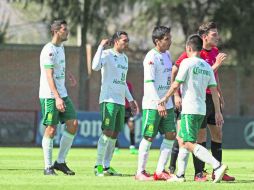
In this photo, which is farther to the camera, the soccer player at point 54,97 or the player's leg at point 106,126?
the player's leg at point 106,126

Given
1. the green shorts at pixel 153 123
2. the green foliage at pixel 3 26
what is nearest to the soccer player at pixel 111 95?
the green shorts at pixel 153 123

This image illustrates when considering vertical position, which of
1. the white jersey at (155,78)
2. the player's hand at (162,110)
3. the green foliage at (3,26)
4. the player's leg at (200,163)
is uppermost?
the green foliage at (3,26)

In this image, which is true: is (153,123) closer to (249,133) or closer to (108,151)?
(108,151)

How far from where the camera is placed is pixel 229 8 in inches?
1475

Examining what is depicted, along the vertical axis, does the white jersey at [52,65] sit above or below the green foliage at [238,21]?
below

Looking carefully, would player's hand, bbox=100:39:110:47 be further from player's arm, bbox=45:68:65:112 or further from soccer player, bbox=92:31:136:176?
player's arm, bbox=45:68:65:112

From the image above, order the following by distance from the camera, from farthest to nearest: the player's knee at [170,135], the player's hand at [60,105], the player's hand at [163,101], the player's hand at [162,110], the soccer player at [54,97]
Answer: the soccer player at [54,97] → the player's hand at [60,105] → the player's knee at [170,135] → the player's hand at [162,110] → the player's hand at [163,101]

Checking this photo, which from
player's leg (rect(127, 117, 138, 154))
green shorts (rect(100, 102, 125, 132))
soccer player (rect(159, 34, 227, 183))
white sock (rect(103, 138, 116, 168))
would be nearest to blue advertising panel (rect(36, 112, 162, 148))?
player's leg (rect(127, 117, 138, 154))

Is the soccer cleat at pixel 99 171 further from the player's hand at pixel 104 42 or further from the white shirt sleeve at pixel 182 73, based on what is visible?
the white shirt sleeve at pixel 182 73

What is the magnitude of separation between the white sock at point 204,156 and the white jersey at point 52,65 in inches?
110

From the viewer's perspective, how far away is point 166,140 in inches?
536

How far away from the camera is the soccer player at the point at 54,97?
1406cm

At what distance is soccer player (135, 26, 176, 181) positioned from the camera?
Result: 13.4m

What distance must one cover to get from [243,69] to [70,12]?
8.31 metres
